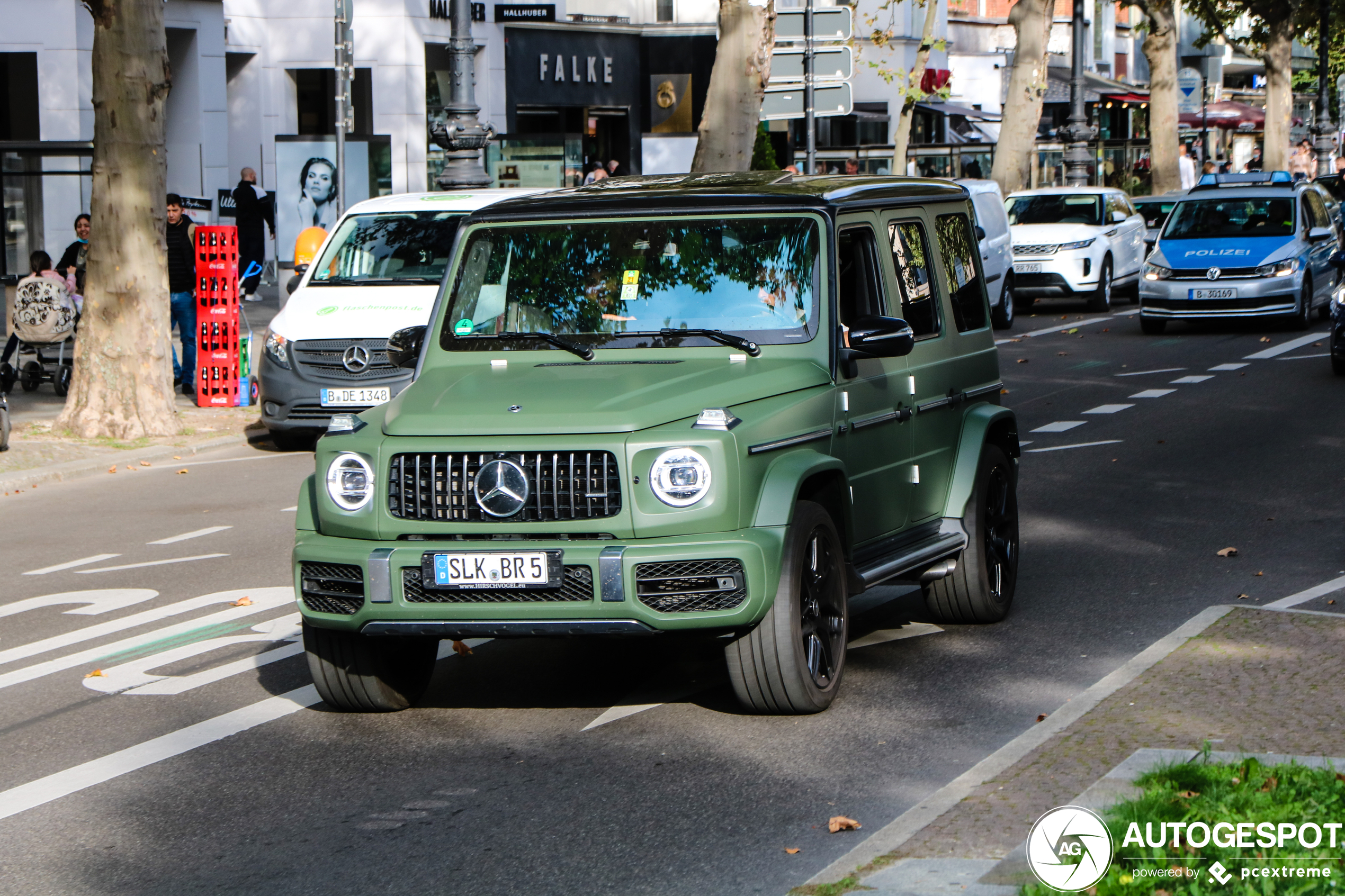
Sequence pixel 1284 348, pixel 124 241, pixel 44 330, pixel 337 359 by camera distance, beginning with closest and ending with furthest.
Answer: pixel 337 359 → pixel 124 241 → pixel 44 330 → pixel 1284 348

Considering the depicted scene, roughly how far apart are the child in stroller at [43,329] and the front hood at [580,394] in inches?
444

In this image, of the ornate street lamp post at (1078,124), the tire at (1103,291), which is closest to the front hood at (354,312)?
the tire at (1103,291)

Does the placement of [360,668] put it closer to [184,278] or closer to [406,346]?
[406,346]

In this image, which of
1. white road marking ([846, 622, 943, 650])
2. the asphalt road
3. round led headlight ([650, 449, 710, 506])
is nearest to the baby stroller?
the asphalt road

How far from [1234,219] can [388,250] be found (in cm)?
1235

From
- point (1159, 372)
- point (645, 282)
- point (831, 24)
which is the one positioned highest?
point (831, 24)

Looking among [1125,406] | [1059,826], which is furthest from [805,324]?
[1125,406]

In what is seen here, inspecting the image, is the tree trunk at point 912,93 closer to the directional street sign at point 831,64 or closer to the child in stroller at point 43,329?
the directional street sign at point 831,64

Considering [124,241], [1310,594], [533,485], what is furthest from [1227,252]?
[533,485]

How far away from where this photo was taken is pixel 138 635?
8531 millimetres

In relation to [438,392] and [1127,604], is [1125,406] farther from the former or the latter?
[438,392]

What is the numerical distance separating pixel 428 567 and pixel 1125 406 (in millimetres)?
11430

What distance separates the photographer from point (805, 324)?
23.2ft

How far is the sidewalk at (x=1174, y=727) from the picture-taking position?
191 inches
